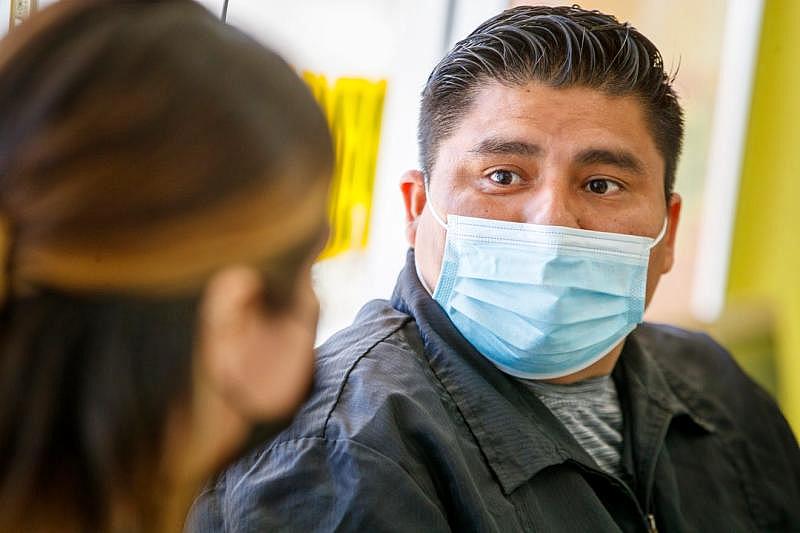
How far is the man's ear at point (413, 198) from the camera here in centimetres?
171

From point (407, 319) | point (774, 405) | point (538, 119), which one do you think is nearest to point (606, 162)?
point (538, 119)

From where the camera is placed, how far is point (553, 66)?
5.25 ft

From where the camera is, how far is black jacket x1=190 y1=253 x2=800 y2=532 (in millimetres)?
1273

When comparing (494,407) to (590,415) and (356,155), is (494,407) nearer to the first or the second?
(590,415)

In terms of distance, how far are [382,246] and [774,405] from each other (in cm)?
92

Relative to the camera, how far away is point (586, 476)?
1.51 m

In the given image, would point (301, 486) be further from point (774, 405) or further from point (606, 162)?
point (774, 405)

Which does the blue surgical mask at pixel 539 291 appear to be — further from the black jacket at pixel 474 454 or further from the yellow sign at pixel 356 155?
the yellow sign at pixel 356 155

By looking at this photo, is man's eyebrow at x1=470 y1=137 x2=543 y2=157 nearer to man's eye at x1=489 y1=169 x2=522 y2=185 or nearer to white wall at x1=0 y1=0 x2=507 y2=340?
man's eye at x1=489 y1=169 x2=522 y2=185

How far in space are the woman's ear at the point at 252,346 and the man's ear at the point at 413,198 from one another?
2.67 feet

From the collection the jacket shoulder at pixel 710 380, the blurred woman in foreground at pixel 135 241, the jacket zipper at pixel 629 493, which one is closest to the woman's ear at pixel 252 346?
the blurred woman in foreground at pixel 135 241

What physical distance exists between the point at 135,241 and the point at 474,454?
817 millimetres

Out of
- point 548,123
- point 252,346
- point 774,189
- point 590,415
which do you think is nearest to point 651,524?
point 590,415

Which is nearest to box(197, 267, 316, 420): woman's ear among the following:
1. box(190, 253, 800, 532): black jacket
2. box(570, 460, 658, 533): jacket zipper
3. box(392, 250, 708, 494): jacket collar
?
box(190, 253, 800, 532): black jacket
